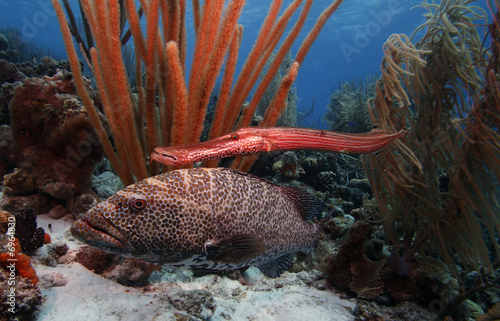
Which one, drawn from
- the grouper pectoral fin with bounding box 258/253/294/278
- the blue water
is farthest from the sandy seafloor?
the blue water

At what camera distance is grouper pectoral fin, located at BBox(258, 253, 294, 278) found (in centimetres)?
273

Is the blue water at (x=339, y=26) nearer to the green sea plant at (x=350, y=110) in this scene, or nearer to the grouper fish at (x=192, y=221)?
the green sea plant at (x=350, y=110)

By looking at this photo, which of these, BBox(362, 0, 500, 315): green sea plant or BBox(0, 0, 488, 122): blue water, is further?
BBox(0, 0, 488, 122): blue water

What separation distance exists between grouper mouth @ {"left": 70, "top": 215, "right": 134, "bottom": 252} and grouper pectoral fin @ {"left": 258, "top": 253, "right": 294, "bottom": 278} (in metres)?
1.49

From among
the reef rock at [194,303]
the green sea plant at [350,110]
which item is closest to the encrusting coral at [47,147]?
the reef rock at [194,303]

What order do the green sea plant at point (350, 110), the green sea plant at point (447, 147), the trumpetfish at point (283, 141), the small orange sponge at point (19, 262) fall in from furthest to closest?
the green sea plant at point (350, 110) → the green sea plant at point (447, 147) → the trumpetfish at point (283, 141) → the small orange sponge at point (19, 262)

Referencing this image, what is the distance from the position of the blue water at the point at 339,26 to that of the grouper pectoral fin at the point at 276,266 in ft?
44.1

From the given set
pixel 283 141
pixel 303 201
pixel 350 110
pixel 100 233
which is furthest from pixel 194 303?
pixel 350 110

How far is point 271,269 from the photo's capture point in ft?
9.07

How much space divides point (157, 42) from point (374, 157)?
358 centimetres

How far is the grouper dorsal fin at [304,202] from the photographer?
2.74m

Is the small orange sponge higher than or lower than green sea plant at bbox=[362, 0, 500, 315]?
lower

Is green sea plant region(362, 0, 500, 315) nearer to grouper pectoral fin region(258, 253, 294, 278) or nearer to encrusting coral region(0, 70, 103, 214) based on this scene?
grouper pectoral fin region(258, 253, 294, 278)

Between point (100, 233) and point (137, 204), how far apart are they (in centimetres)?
30
